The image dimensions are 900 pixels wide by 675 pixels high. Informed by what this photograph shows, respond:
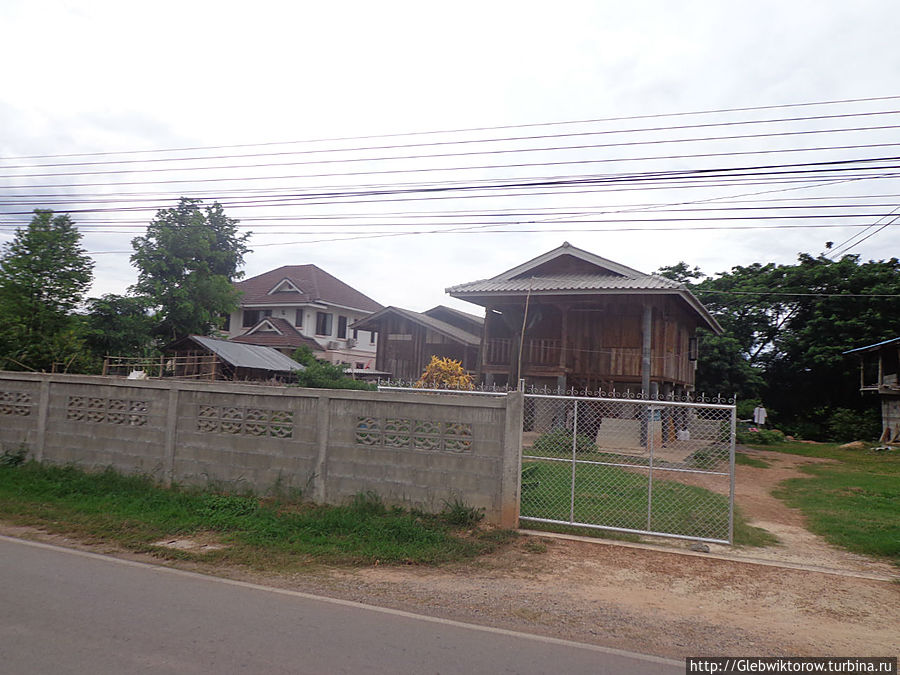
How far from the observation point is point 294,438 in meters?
8.50

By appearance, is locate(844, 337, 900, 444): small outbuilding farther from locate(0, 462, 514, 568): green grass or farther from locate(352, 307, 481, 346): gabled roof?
locate(0, 462, 514, 568): green grass

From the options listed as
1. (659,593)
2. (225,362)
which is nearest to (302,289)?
(225,362)

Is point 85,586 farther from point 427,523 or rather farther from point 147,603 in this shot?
point 427,523

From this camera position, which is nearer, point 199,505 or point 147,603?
point 147,603

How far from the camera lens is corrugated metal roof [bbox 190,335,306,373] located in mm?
24719

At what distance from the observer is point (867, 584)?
6.12 m

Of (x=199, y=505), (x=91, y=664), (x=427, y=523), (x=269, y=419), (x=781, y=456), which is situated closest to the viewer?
(x=91, y=664)

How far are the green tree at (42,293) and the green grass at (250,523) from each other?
18.9ft

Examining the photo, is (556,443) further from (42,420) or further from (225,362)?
(225,362)

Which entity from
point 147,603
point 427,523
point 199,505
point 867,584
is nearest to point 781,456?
point 867,584

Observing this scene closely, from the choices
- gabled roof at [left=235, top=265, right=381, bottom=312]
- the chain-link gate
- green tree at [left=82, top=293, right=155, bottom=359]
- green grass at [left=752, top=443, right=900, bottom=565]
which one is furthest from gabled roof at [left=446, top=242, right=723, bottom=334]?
gabled roof at [left=235, top=265, right=381, bottom=312]

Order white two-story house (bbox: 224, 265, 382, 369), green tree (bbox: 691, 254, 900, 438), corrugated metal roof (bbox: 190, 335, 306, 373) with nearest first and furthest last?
corrugated metal roof (bbox: 190, 335, 306, 373) < green tree (bbox: 691, 254, 900, 438) < white two-story house (bbox: 224, 265, 382, 369)

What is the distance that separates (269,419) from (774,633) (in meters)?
6.61

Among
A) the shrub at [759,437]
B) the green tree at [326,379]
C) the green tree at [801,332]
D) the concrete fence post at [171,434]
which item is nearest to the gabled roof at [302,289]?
the green tree at [326,379]
